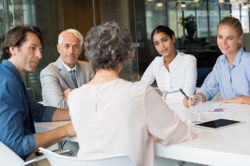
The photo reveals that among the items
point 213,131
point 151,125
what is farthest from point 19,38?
point 213,131

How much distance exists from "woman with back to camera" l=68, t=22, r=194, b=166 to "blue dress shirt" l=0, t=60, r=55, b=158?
1.34 ft

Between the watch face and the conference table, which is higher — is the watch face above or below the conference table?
above

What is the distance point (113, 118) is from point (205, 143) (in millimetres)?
398

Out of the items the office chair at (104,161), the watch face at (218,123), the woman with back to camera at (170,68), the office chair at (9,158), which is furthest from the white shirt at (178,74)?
the office chair at (104,161)

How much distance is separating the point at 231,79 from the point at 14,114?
168cm

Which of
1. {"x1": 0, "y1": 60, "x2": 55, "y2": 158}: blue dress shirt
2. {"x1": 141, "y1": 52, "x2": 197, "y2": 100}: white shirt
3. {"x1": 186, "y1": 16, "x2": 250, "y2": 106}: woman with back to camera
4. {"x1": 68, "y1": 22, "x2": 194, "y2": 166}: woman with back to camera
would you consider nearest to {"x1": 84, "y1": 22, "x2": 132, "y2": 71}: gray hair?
{"x1": 68, "y1": 22, "x2": 194, "y2": 166}: woman with back to camera

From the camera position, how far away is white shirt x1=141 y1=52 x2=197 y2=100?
331cm

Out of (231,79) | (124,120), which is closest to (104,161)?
(124,120)

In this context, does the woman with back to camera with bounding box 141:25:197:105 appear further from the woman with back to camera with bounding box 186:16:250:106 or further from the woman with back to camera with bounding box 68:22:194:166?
the woman with back to camera with bounding box 68:22:194:166

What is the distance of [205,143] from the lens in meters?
1.65

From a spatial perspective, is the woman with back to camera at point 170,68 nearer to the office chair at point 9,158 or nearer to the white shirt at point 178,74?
the white shirt at point 178,74

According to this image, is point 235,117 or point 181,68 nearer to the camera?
point 235,117

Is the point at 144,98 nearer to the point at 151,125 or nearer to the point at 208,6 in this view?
the point at 151,125

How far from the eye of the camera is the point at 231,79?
2.98 meters
